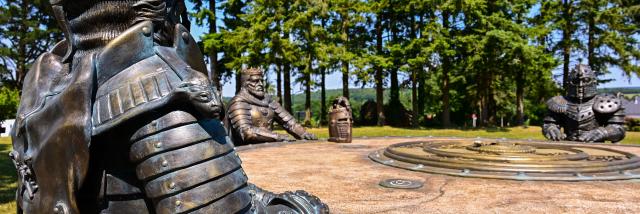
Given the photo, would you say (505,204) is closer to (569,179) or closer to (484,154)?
(569,179)

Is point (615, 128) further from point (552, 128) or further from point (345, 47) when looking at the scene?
point (345, 47)

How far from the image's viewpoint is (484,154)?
18.5 feet

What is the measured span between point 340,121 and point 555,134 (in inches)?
167

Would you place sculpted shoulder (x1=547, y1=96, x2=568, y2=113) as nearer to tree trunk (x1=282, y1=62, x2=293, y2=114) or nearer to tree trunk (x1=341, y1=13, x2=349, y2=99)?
tree trunk (x1=341, y1=13, x2=349, y2=99)

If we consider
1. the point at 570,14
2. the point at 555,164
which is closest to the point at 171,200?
the point at 555,164

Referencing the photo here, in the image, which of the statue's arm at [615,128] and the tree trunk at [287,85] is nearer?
the statue's arm at [615,128]

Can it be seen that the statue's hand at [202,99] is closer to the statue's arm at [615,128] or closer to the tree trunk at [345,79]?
the statue's arm at [615,128]

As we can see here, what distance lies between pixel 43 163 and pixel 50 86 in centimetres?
48

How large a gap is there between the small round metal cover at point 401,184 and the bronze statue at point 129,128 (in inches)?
104

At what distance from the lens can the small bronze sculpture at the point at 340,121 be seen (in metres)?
8.29

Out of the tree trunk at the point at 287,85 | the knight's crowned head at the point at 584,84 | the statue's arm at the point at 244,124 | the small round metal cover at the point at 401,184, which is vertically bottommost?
the small round metal cover at the point at 401,184

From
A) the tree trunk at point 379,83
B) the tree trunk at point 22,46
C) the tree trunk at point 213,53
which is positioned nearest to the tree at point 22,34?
the tree trunk at point 22,46

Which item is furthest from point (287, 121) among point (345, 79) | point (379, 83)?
point (345, 79)

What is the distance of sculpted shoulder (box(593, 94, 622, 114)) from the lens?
8141 mm
